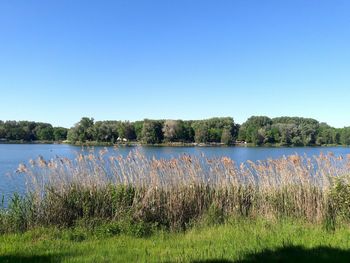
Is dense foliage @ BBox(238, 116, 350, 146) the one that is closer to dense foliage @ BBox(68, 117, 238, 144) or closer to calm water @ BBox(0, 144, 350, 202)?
dense foliage @ BBox(68, 117, 238, 144)

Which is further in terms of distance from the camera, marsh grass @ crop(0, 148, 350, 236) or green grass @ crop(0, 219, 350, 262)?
marsh grass @ crop(0, 148, 350, 236)

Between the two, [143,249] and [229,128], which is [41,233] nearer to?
[143,249]

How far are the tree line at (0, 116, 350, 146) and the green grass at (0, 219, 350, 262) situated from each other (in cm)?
8989

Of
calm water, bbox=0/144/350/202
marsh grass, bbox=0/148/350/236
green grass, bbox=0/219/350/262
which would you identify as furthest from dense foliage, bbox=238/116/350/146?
green grass, bbox=0/219/350/262

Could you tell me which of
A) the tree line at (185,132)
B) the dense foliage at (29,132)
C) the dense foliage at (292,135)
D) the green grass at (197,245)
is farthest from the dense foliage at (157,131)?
the green grass at (197,245)

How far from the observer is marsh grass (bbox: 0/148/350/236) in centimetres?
773

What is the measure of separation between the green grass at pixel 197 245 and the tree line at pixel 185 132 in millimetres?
89888

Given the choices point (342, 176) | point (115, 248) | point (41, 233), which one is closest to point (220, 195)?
point (342, 176)

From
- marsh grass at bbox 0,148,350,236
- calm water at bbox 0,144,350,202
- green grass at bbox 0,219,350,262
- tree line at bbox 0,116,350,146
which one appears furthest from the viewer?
tree line at bbox 0,116,350,146

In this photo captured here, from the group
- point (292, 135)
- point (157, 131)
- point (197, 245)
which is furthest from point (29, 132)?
point (197, 245)

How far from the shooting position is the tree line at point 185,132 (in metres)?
107

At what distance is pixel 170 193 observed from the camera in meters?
8.31

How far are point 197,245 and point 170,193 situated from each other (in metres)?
2.33

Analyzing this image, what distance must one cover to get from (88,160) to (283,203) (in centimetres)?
478
